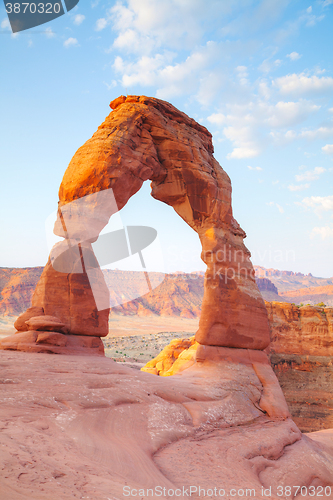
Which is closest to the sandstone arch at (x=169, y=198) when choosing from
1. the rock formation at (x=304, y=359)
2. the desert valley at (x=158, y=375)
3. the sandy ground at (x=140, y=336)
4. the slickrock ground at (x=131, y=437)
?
the desert valley at (x=158, y=375)

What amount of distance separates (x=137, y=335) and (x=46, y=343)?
4120 cm

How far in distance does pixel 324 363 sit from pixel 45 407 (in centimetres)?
1451

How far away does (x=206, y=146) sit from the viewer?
1373 centimetres

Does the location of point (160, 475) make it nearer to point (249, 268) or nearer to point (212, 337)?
point (212, 337)

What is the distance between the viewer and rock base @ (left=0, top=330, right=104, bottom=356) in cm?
752

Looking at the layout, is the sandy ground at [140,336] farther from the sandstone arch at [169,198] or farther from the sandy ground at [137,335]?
the sandstone arch at [169,198]

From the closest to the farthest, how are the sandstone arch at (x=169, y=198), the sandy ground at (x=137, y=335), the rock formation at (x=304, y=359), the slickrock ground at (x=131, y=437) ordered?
the slickrock ground at (x=131, y=437)
the sandstone arch at (x=169, y=198)
the rock formation at (x=304, y=359)
the sandy ground at (x=137, y=335)

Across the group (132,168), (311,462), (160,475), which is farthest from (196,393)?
(132,168)

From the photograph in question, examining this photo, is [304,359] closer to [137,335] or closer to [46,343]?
[46,343]

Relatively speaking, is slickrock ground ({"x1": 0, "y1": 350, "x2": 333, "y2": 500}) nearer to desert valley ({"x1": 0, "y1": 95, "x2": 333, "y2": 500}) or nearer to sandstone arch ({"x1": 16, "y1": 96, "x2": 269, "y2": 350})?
desert valley ({"x1": 0, "y1": 95, "x2": 333, "y2": 500})

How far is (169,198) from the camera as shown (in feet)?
41.0

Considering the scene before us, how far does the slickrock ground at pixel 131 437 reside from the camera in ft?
9.11

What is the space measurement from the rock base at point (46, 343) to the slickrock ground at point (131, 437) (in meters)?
0.52

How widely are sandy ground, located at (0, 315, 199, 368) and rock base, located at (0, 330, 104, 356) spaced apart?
42.8 ft
